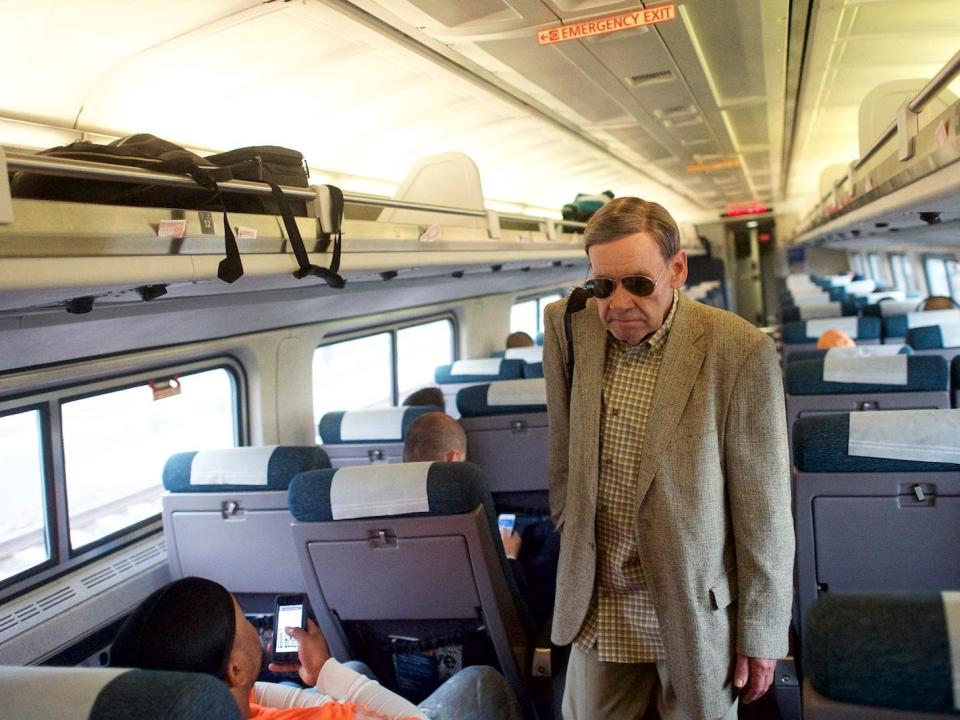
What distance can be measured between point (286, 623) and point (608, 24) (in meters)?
2.97

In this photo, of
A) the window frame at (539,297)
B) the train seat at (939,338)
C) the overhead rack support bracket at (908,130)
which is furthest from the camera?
the window frame at (539,297)

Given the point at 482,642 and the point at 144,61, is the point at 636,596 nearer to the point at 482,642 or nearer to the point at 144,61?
the point at 482,642

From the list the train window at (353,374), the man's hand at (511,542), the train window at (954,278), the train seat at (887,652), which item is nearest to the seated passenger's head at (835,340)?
the man's hand at (511,542)

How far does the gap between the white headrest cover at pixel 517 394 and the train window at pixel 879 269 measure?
16.1 m

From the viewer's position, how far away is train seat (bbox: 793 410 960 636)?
2.71 meters

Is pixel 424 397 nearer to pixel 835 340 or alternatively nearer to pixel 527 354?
pixel 527 354

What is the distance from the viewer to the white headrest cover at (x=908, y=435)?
2670 mm

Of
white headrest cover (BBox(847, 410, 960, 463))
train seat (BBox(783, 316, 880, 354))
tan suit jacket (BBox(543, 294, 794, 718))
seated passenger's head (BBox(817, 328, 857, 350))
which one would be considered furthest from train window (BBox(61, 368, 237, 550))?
train seat (BBox(783, 316, 880, 354))

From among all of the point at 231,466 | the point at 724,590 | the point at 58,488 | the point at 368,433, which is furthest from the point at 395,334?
the point at 724,590

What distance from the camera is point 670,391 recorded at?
2.11 metres

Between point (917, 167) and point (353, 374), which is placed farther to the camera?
point (353, 374)

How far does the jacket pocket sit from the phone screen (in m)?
1.57

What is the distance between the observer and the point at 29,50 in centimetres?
323

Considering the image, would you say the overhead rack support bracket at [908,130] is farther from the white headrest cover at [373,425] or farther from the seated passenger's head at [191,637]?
the seated passenger's head at [191,637]
